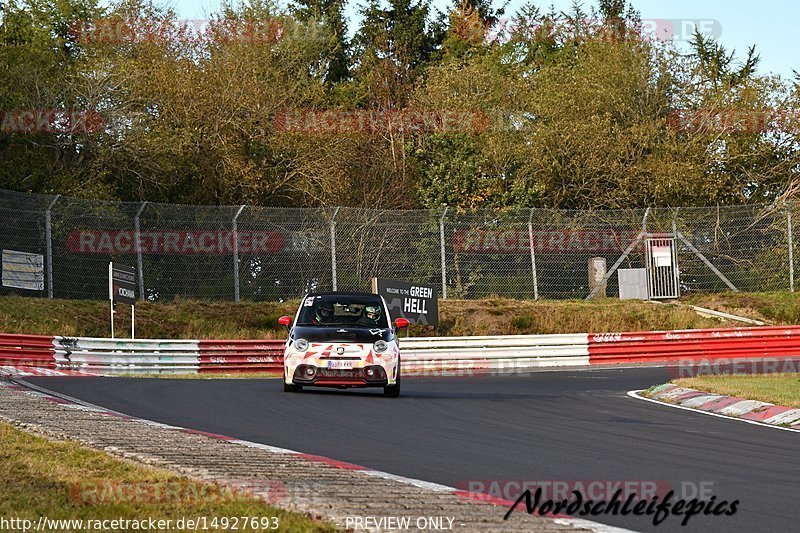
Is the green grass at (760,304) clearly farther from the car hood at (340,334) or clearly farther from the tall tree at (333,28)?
the tall tree at (333,28)

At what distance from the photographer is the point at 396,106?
167ft

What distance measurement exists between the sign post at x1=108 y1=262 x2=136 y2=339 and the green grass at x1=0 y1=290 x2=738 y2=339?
6.19 feet

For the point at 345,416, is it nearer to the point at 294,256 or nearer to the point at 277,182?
the point at 294,256

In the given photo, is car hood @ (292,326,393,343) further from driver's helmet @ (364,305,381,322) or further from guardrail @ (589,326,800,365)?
guardrail @ (589,326,800,365)

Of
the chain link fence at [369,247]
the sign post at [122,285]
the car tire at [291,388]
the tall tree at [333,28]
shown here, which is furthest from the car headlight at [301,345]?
the tall tree at [333,28]

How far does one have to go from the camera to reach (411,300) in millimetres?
30344

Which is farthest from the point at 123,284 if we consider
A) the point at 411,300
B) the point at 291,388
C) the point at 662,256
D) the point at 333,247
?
the point at 662,256

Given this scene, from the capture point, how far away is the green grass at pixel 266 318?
28172mm

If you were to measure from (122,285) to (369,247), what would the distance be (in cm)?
718

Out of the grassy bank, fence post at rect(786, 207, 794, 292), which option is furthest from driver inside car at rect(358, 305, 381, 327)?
fence post at rect(786, 207, 794, 292)

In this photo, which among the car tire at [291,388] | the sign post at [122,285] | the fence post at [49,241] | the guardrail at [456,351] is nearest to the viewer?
the car tire at [291,388]

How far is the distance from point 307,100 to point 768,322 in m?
19.9

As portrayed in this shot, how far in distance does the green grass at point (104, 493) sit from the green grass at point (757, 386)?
993 cm

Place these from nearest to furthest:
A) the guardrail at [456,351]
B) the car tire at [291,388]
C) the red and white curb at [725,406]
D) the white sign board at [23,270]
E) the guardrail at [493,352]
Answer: the red and white curb at [725,406]
the car tire at [291,388]
the guardrail at [456,351]
the white sign board at [23,270]
the guardrail at [493,352]
